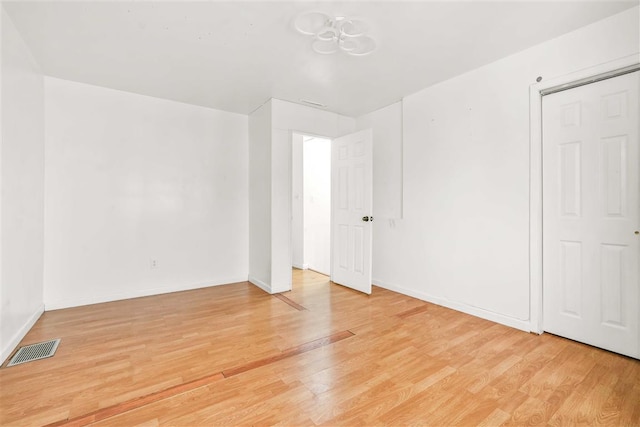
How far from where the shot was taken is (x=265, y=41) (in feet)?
8.18

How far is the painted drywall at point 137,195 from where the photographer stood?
3289 millimetres

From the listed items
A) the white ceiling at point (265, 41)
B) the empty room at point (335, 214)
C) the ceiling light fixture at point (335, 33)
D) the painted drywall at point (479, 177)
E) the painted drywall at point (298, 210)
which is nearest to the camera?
the empty room at point (335, 214)

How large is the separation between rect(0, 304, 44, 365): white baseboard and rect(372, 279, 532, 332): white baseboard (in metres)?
3.77

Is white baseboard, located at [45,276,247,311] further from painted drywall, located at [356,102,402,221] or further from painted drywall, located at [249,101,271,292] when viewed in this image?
painted drywall, located at [356,102,402,221]

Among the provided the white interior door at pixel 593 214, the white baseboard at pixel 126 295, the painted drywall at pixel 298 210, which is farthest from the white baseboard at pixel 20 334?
the white interior door at pixel 593 214

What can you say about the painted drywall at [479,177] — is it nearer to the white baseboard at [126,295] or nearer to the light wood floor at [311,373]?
the light wood floor at [311,373]

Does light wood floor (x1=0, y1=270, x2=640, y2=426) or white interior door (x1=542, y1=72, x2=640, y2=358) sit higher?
white interior door (x1=542, y1=72, x2=640, y2=358)

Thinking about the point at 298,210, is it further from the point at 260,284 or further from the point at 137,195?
the point at 137,195

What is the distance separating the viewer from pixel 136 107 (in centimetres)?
368

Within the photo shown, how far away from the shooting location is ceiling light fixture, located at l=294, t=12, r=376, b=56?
86.4 inches

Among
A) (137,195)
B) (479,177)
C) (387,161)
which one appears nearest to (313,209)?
(387,161)

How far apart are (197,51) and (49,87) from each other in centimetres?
192

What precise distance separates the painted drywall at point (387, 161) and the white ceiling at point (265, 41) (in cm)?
51

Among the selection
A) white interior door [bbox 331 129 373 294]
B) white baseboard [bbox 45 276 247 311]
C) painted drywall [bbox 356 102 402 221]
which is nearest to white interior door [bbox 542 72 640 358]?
painted drywall [bbox 356 102 402 221]
